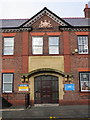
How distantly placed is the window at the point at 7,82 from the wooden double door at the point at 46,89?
235 cm

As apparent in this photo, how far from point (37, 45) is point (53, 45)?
60.9 inches

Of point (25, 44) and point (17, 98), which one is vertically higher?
point (25, 44)

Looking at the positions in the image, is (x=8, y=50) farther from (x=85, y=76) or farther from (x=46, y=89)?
(x=85, y=76)

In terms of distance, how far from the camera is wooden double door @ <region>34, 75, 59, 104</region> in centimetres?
1673

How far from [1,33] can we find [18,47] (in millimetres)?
2207

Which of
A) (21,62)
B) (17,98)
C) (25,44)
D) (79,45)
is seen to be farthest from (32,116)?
(79,45)

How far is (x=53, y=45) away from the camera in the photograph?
1752 centimetres

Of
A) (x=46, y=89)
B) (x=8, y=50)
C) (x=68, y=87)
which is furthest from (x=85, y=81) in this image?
(x=8, y=50)

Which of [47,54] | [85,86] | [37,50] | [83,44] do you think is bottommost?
[85,86]

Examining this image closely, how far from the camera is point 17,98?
1656cm

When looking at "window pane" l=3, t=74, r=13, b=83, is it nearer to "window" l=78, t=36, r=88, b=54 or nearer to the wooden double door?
the wooden double door

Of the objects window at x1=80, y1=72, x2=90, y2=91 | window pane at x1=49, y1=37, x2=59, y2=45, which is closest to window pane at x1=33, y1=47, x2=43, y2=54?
window pane at x1=49, y1=37, x2=59, y2=45

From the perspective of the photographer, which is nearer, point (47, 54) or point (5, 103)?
point (5, 103)

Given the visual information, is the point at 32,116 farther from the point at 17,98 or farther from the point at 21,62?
the point at 21,62
